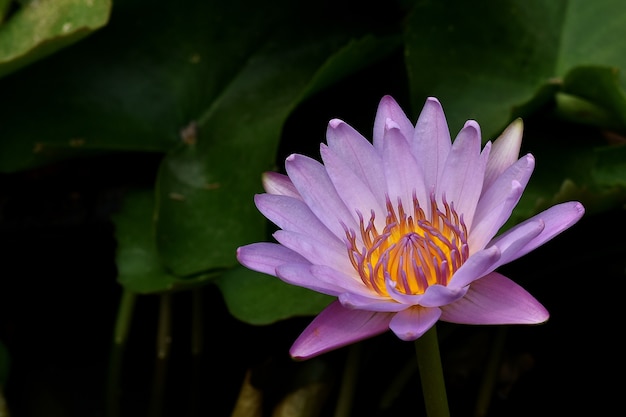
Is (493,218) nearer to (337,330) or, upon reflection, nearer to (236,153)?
(337,330)

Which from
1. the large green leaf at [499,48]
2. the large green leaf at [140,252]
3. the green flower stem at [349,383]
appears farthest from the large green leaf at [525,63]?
the large green leaf at [140,252]

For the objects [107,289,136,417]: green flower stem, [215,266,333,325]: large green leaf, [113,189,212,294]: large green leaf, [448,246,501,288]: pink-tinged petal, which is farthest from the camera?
[107,289,136,417]: green flower stem

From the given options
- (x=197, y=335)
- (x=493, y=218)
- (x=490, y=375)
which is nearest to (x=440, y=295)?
(x=493, y=218)

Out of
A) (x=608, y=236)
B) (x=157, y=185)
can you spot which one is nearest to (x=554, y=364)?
(x=608, y=236)

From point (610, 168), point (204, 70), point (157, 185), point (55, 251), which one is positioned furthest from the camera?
point (55, 251)

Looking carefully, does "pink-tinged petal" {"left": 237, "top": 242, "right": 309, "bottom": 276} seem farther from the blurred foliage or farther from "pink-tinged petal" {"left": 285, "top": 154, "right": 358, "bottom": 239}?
the blurred foliage

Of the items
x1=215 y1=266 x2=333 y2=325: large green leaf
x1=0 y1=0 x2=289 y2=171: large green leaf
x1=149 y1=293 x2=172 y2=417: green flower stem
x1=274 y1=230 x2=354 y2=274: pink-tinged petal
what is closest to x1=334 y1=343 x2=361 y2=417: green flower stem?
x1=215 y1=266 x2=333 y2=325: large green leaf

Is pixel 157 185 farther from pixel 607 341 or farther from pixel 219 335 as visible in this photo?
pixel 607 341
